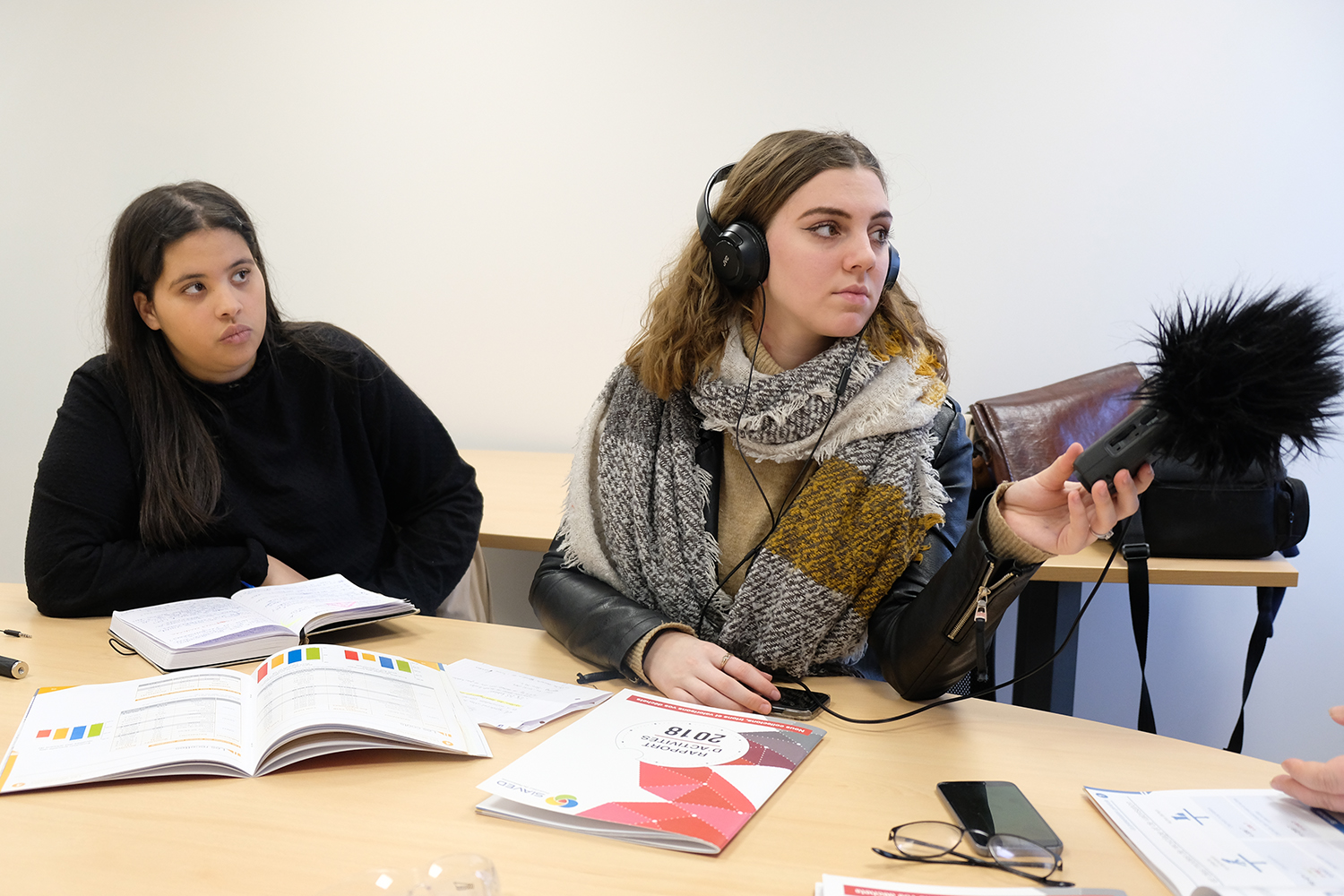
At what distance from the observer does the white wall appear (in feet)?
7.07

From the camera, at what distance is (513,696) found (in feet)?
3.30

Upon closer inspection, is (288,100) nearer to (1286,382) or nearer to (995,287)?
(995,287)

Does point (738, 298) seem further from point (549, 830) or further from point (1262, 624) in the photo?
point (1262, 624)

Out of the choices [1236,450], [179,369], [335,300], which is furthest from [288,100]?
[1236,450]

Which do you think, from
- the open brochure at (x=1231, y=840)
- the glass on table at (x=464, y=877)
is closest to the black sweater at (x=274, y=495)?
the glass on table at (x=464, y=877)

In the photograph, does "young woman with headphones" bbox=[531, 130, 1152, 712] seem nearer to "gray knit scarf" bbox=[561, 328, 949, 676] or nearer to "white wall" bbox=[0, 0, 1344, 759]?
"gray knit scarf" bbox=[561, 328, 949, 676]

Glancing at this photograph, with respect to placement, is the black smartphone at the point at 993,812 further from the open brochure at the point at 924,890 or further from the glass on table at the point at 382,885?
the glass on table at the point at 382,885

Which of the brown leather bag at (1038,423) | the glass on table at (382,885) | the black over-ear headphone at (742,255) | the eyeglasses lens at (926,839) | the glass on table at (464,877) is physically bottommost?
the glass on table at (382,885)

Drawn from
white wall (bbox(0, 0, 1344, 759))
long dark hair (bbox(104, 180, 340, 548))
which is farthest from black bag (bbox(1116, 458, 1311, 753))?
long dark hair (bbox(104, 180, 340, 548))

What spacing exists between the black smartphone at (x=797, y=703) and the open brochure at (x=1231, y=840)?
0.29 metres

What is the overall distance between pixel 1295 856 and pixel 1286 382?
0.36 meters

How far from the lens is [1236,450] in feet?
2.38

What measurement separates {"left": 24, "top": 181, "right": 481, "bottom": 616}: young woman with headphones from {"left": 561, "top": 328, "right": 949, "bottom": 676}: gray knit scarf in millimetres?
452

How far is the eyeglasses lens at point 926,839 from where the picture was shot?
710mm
